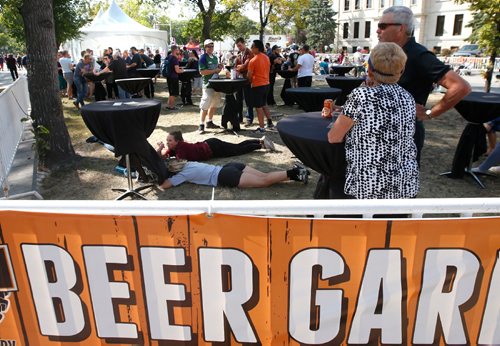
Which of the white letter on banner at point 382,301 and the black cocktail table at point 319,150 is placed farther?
the black cocktail table at point 319,150

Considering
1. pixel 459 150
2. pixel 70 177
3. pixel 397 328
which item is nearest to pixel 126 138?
pixel 70 177

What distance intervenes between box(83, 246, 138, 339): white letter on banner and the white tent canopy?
968 inches

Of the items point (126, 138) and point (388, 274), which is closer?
point (388, 274)

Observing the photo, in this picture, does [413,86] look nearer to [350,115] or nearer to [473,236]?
[350,115]

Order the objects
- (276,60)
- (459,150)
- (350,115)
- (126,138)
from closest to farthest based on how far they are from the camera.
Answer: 1. (350,115)
2. (126,138)
3. (459,150)
4. (276,60)

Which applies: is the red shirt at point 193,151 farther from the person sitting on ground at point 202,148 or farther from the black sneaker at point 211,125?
the black sneaker at point 211,125

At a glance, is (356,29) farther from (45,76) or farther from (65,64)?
(45,76)

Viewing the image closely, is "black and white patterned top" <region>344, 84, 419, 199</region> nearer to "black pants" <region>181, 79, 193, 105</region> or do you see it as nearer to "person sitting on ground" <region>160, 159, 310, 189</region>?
"person sitting on ground" <region>160, 159, 310, 189</region>

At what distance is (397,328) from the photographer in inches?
69.2

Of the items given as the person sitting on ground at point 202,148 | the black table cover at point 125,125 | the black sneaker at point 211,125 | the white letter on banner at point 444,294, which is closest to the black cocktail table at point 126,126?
the black table cover at point 125,125

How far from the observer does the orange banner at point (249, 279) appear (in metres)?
1.64

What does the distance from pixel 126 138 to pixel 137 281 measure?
134 inches

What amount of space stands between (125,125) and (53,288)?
3.31 meters

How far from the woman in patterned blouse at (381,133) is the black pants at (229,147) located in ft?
13.3
